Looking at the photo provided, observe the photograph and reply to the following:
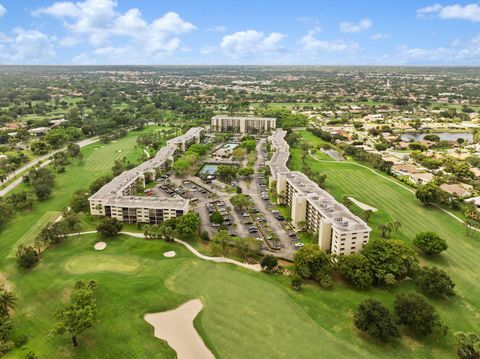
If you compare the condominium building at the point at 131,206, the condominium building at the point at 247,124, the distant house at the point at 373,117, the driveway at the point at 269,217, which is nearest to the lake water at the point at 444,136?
the distant house at the point at 373,117

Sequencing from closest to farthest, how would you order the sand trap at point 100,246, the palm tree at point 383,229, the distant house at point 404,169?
the sand trap at point 100,246 < the palm tree at point 383,229 < the distant house at point 404,169

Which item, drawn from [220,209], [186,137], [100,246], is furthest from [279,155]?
[100,246]

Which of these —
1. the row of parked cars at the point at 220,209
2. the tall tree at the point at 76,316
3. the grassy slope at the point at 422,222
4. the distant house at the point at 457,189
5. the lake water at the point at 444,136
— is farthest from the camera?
the lake water at the point at 444,136

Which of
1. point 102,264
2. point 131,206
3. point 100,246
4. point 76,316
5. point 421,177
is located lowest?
point 102,264

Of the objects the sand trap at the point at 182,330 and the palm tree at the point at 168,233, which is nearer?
the sand trap at the point at 182,330

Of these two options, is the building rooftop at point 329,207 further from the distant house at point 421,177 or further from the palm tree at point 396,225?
the distant house at point 421,177

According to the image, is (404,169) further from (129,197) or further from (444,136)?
(129,197)
